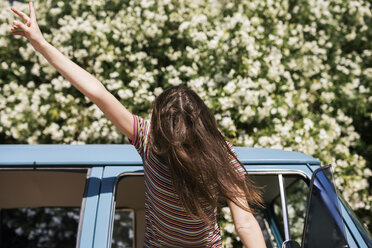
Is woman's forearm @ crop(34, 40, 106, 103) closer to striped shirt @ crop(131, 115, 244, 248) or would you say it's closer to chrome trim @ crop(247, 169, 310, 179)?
striped shirt @ crop(131, 115, 244, 248)

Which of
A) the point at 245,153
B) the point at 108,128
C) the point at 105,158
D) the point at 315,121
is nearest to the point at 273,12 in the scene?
the point at 315,121

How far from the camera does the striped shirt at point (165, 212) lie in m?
1.48

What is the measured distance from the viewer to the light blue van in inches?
64.0

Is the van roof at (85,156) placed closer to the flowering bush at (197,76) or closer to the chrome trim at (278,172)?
the chrome trim at (278,172)

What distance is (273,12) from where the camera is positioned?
4.54 m

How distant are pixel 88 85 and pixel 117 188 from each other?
0.58 m

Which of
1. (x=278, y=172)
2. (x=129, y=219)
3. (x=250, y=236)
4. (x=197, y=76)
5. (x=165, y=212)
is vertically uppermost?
(x=197, y=76)

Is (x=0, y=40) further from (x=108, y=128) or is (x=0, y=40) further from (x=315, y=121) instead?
(x=315, y=121)

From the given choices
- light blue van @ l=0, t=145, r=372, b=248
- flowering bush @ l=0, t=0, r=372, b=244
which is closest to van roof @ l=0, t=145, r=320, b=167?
light blue van @ l=0, t=145, r=372, b=248

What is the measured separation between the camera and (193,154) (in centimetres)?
140

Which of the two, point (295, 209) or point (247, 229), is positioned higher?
point (295, 209)

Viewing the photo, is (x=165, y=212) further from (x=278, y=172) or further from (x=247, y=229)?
(x=278, y=172)

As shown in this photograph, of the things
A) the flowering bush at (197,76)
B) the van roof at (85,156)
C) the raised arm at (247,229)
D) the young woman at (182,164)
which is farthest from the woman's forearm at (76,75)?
the flowering bush at (197,76)

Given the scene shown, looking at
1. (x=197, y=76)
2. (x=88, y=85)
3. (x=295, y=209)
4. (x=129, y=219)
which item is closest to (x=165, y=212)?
(x=88, y=85)
